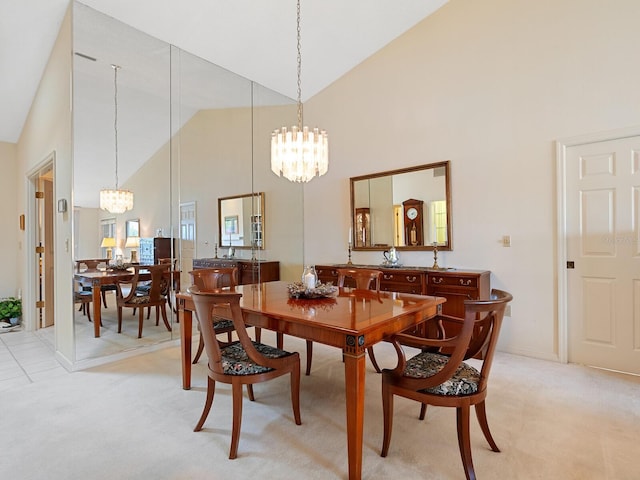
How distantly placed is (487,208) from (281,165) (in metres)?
2.22

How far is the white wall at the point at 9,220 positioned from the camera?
4.89 m

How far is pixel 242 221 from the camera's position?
5.02 m

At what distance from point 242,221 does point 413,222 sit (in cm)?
243

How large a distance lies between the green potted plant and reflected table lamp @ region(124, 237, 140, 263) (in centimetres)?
235

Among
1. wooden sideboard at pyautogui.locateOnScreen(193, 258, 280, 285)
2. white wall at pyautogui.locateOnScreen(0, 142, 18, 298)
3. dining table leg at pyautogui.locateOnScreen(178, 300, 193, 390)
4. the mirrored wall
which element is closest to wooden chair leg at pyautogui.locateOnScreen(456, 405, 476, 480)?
dining table leg at pyautogui.locateOnScreen(178, 300, 193, 390)

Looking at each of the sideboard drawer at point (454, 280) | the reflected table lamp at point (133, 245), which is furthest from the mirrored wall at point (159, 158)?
the sideboard drawer at point (454, 280)

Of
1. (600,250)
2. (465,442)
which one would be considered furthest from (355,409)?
(600,250)

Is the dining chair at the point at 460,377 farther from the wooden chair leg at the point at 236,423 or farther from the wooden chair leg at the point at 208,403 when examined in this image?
the wooden chair leg at the point at 208,403

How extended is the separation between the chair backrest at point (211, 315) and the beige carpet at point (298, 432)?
0.49 m

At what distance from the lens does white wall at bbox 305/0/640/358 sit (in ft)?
9.80

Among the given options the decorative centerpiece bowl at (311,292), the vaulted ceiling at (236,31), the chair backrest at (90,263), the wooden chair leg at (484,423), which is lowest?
the wooden chair leg at (484,423)

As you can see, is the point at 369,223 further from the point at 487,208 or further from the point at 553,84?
the point at 553,84

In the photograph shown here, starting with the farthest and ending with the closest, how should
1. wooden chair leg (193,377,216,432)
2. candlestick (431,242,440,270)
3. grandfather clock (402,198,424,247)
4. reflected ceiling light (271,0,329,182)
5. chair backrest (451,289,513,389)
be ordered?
grandfather clock (402,198,424,247) → candlestick (431,242,440,270) → reflected ceiling light (271,0,329,182) → wooden chair leg (193,377,216,432) → chair backrest (451,289,513,389)

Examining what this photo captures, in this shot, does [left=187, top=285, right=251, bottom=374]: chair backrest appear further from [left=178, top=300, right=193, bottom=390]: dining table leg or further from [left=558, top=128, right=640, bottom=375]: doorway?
[left=558, top=128, right=640, bottom=375]: doorway
